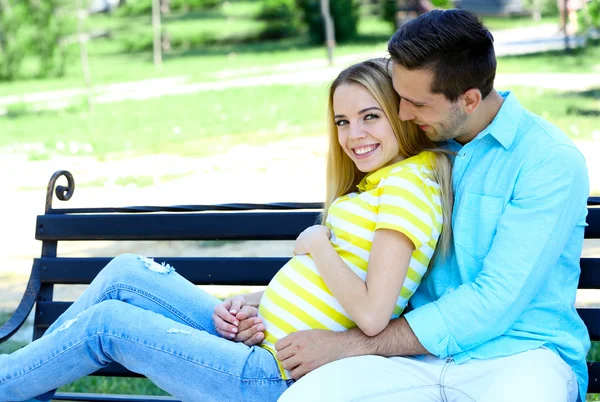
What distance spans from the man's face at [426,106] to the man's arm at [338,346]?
57 centimetres

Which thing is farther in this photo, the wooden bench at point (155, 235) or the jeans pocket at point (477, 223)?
the wooden bench at point (155, 235)

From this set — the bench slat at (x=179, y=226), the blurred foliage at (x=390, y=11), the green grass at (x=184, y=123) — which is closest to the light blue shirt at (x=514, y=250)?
the bench slat at (x=179, y=226)

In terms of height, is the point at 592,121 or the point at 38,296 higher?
the point at 38,296

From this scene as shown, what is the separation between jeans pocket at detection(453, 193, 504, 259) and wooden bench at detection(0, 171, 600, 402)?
28.5 inches

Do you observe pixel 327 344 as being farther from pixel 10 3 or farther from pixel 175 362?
pixel 10 3

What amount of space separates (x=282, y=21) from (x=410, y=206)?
27.5m

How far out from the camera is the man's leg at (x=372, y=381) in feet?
7.77

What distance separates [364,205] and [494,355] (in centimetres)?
58

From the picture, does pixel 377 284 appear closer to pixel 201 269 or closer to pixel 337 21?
pixel 201 269

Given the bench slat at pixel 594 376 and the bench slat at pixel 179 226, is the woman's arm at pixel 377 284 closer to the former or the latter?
the bench slat at pixel 179 226

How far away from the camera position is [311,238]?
2689 millimetres

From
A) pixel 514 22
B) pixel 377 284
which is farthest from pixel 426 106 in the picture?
pixel 514 22

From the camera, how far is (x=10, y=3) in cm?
2459

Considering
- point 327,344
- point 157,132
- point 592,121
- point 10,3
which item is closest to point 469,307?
point 327,344
